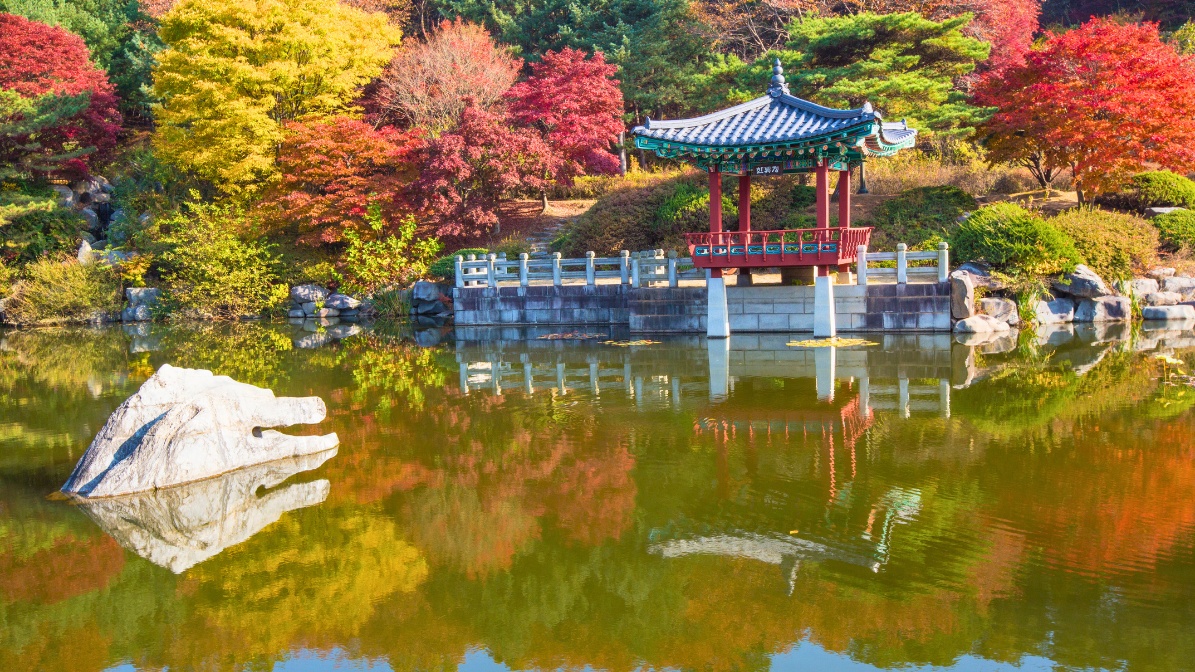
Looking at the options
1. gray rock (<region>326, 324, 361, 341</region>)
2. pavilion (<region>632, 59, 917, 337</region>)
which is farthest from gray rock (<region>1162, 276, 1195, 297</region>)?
Answer: gray rock (<region>326, 324, 361, 341</region>)

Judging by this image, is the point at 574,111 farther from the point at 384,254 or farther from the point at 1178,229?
the point at 1178,229

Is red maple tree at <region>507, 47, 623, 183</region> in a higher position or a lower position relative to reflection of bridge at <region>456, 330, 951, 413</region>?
higher

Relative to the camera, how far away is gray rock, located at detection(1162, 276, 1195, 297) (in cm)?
1814

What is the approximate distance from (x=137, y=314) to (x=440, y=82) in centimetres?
1095

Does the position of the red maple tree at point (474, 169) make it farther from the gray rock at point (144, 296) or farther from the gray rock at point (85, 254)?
the gray rock at point (85, 254)

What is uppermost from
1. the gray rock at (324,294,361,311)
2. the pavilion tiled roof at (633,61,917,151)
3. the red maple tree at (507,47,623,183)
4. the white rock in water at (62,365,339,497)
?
the red maple tree at (507,47,623,183)

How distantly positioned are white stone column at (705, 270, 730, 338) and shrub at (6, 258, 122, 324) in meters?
18.3

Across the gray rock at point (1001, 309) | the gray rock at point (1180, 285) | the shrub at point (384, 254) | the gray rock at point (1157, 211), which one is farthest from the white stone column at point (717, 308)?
the shrub at point (384, 254)

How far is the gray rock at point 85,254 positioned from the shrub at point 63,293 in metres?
0.28

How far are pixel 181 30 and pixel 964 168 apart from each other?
21685 millimetres

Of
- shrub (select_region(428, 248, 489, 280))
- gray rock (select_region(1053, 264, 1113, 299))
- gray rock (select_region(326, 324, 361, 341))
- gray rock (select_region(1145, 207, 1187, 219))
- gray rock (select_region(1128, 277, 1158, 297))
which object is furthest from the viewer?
shrub (select_region(428, 248, 489, 280))

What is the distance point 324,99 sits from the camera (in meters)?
26.2

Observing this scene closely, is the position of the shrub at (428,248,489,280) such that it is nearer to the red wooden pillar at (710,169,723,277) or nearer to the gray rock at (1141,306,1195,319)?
the red wooden pillar at (710,169,723,277)

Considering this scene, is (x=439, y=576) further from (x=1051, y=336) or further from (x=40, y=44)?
(x=40, y=44)
